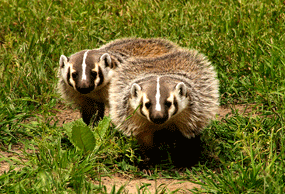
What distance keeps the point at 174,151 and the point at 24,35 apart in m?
2.80

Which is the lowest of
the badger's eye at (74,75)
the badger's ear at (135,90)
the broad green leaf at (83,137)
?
the broad green leaf at (83,137)

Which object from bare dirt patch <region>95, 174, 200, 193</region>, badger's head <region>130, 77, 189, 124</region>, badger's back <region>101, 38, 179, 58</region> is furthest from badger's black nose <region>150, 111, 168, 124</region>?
badger's back <region>101, 38, 179, 58</region>

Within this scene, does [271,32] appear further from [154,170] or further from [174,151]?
[154,170]

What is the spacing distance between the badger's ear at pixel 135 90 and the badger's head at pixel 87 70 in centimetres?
91

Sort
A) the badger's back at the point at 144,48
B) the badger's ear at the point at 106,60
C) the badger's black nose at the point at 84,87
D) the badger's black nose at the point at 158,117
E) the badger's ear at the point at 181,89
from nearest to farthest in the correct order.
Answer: the badger's black nose at the point at 158,117 → the badger's ear at the point at 181,89 → the badger's black nose at the point at 84,87 → the badger's ear at the point at 106,60 → the badger's back at the point at 144,48

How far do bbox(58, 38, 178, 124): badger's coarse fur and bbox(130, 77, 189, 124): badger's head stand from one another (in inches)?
38.2

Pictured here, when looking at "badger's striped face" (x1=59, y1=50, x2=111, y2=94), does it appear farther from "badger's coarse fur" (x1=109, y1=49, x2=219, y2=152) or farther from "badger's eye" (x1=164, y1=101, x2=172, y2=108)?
"badger's eye" (x1=164, y1=101, x2=172, y2=108)

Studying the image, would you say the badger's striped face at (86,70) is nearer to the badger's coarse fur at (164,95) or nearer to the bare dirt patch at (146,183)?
the badger's coarse fur at (164,95)

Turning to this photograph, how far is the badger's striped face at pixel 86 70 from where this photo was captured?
16.5ft

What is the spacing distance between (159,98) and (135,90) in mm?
362

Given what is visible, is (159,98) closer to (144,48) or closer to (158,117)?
(158,117)

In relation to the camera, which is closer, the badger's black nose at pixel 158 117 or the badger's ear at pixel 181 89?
the badger's black nose at pixel 158 117

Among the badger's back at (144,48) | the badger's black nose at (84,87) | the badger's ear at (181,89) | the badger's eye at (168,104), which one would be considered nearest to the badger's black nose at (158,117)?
the badger's eye at (168,104)

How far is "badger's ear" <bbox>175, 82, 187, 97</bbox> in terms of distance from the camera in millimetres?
4105
